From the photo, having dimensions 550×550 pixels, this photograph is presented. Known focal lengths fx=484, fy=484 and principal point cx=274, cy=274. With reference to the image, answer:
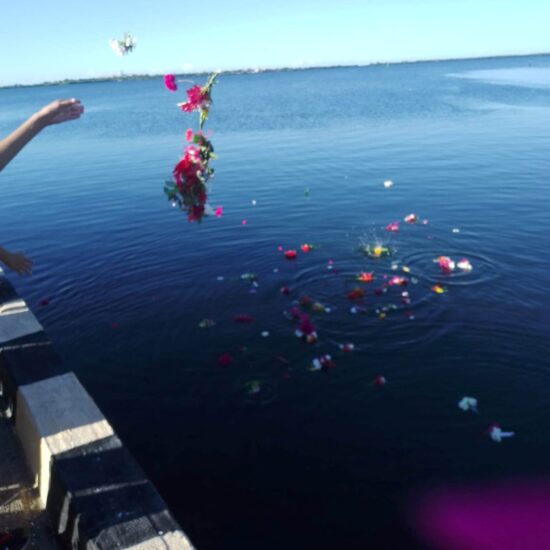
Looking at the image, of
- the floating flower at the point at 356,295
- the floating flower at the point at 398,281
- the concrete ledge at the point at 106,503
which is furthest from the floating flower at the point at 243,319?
the concrete ledge at the point at 106,503

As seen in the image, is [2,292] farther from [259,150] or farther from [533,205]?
[259,150]

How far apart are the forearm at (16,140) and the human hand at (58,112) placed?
48 mm

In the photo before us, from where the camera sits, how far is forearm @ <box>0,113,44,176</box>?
13.2 ft

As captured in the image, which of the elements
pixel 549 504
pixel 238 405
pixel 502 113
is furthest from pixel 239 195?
pixel 502 113

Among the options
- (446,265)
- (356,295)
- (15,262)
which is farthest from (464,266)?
(15,262)

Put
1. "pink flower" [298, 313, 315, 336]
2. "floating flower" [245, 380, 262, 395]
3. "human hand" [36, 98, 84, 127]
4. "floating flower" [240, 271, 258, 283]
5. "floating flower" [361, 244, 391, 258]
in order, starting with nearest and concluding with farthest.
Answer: "human hand" [36, 98, 84, 127] < "floating flower" [245, 380, 262, 395] < "pink flower" [298, 313, 315, 336] < "floating flower" [240, 271, 258, 283] < "floating flower" [361, 244, 391, 258]

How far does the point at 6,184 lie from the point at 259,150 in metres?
16.4

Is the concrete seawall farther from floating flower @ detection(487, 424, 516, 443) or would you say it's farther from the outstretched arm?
floating flower @ detection(487, 424, 516, 443)

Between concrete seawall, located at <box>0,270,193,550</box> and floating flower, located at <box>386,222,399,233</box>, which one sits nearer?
concrete seawall, located at <box>0,270,193,550</box>

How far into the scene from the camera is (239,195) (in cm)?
2334

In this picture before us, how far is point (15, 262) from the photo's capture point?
4938 millimetres

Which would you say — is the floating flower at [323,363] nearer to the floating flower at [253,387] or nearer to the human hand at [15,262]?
the floating flower at [253,387]

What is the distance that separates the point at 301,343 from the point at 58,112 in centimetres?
714

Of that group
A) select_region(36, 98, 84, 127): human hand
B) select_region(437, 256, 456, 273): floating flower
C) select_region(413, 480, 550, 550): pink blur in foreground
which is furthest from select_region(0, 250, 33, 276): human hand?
select_region(437, 256, 456, 273): floating flower
